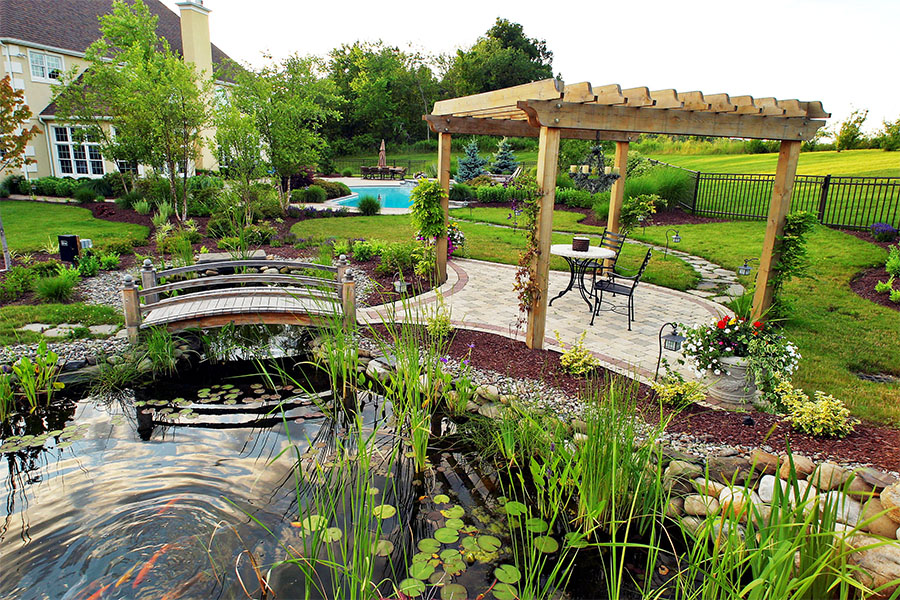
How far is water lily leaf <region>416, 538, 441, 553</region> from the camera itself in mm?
2951

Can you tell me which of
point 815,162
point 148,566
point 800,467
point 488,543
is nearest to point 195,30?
point 148,566

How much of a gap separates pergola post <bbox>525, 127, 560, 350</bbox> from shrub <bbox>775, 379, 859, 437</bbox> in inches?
85.7

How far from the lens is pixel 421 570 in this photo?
2.77 m

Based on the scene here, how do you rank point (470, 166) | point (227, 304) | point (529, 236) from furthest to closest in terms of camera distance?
point (470, 166) → point (227, 304) → point (529, 236)

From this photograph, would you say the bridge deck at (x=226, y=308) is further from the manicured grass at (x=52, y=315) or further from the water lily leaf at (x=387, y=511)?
the water lily leaf at (x=387, y=511)

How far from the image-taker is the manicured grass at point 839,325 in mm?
4531

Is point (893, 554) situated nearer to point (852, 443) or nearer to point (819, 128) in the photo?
point (852, 443)

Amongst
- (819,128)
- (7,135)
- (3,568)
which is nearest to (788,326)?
(819,128)

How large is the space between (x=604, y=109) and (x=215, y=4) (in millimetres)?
19212

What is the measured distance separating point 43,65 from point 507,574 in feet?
74.5

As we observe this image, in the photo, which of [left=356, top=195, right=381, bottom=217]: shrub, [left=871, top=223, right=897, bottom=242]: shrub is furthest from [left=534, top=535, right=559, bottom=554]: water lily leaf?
[left=356, top=195, right=381, bottom=217]: shrub

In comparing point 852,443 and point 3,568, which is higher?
point 852,443

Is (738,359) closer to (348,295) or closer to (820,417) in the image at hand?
(820,417)

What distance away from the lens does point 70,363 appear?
4926 millimetres
